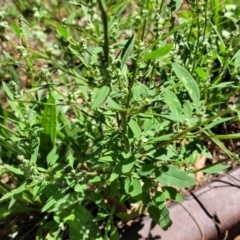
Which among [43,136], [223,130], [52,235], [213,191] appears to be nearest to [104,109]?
[43,136]

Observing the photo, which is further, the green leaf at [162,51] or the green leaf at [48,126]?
the green leaf at [48,126]

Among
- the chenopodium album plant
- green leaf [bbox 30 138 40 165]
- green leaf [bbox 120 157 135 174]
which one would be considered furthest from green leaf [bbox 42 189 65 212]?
green leaf [bbox 120 157 135 174]

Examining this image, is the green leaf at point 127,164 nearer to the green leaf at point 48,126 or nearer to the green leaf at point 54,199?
the green leaf at point 54,199

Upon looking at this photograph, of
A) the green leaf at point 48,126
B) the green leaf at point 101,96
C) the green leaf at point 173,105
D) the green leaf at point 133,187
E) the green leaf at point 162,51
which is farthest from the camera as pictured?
the green leaf at point 48,126

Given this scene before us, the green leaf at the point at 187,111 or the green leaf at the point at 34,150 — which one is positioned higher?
the green leaf at the point at 34,150

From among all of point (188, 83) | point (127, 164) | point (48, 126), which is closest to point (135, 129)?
point (127, 164)


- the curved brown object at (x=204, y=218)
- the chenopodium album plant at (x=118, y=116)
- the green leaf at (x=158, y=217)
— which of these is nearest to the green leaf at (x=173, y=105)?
the chenopodium album plant at (x=118, y=116)

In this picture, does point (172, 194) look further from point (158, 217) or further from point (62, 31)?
point (62, 31)

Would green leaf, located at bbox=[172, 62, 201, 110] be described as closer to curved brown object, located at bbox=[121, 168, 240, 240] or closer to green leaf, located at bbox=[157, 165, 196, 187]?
green leaf, located at bbox=[157, 165, 196, 187]
